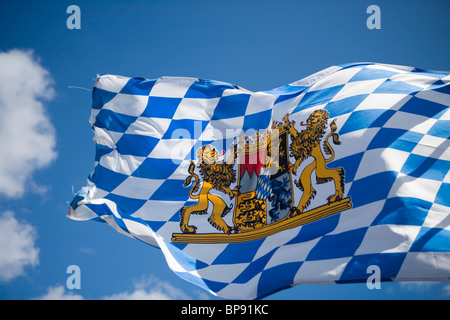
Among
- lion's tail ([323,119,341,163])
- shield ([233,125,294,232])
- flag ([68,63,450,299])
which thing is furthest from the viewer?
shield ([233,125,294,232])

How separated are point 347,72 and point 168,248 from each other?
4.45 meters

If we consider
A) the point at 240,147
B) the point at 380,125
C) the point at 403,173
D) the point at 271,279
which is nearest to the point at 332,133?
the point at 380,125

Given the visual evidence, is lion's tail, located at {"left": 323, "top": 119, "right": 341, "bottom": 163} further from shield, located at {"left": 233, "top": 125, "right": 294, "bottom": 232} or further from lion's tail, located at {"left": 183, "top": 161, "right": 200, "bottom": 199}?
lion's tail, located at {"left": 183, "top": 161, "right": 200, "bottom": 199}

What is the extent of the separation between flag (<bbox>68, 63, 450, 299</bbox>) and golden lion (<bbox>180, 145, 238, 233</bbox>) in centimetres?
2

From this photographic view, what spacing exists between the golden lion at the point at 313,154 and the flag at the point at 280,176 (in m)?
0.02

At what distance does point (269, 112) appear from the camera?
891 centimetres

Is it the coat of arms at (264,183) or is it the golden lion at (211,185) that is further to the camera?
the golden lion at (211,185)

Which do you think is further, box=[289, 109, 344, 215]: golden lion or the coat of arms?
the coat of arms

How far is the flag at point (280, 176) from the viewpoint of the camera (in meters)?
6.75

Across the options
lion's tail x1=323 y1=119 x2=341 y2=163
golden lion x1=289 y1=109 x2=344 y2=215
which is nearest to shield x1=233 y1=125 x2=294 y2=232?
golden lion x1=289 y1=109 x2=344 y2=215

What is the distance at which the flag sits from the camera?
675 cm

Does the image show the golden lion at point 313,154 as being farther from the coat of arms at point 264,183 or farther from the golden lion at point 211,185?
the golden lion at point 211,185

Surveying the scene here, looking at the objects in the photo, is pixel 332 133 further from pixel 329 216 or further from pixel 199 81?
pixel 199 81

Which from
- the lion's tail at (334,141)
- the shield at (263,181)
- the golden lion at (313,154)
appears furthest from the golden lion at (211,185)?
the lion's tail at (334,141)
